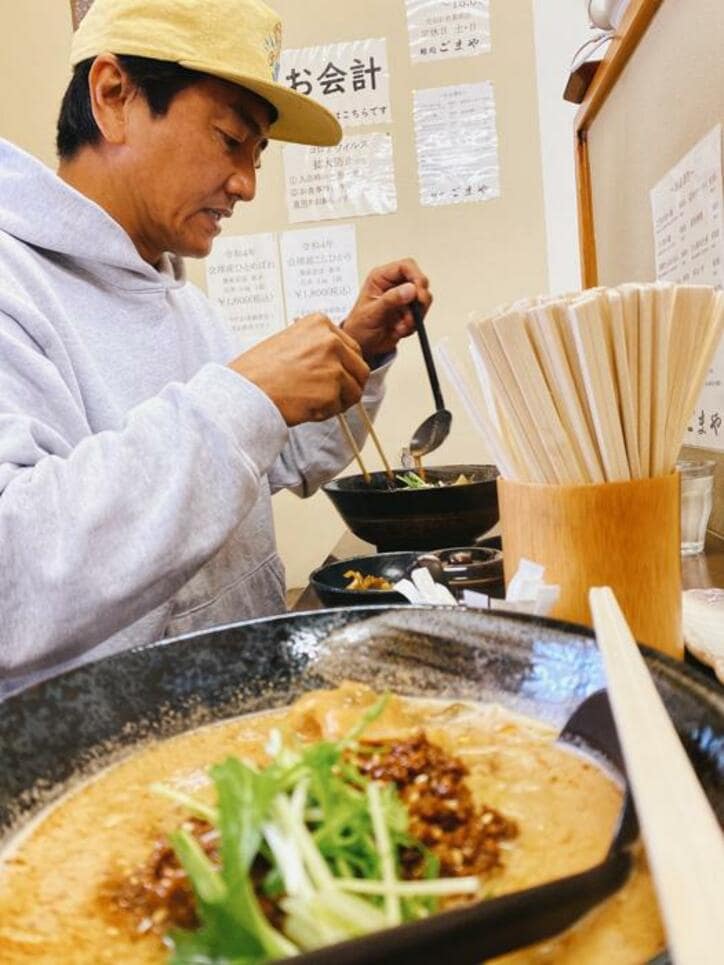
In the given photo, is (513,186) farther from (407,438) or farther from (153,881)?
(153,881)

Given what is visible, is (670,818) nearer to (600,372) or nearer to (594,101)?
(600,372)

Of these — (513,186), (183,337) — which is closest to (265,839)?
(183,337)

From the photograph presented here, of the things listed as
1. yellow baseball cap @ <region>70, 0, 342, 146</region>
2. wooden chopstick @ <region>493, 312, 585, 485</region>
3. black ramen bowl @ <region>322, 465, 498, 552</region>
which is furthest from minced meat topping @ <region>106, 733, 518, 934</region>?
yellow baseball cap @ <region>70, 0, 342, 146</region>

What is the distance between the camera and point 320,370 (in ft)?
4.02

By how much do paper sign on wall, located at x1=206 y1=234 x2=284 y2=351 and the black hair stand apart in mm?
1780

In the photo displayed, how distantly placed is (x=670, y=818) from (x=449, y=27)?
3.38 m

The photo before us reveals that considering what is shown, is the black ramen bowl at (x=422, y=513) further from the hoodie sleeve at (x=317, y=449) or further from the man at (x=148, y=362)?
the hoodie sleeve at (x=317, y=449)

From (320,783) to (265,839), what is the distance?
51mm

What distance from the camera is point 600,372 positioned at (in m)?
0.71

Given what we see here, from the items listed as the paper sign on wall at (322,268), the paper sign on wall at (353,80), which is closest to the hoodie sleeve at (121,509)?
the paper sign on wall at (322,268)

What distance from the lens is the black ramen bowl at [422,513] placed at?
1414 mm

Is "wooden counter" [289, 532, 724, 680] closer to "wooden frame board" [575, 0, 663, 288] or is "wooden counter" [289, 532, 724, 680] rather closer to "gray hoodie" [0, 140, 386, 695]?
"gray hoodie" [0, 140, 386, 695]

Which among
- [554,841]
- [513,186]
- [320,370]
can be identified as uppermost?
[513,186]

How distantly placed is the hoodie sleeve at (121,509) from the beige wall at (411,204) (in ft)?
6.96
